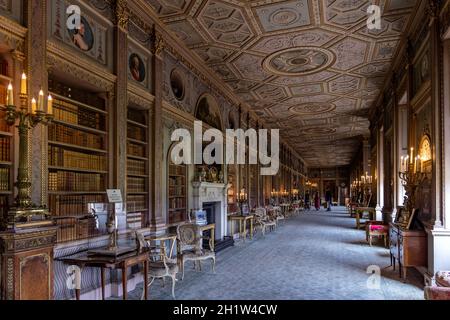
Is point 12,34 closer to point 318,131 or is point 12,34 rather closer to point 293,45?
point 293,45

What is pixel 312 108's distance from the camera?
14.2 m

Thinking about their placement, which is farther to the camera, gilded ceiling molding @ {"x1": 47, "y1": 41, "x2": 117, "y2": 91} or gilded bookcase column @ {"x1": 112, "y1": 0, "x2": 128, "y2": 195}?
gilded bookcase column @ {"x1": 112, "y1": 0, "x2": 128, "y2": 195}

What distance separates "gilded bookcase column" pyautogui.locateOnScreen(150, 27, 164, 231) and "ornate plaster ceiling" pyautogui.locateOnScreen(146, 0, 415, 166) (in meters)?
0.60

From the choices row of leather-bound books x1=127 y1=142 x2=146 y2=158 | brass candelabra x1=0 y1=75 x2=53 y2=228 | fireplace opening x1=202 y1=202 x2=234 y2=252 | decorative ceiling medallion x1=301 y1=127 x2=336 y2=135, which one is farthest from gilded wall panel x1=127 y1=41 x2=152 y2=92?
decorative ceiling medallion x1=301 y1=127 x2=336 y2=135

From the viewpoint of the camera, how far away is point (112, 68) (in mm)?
5523

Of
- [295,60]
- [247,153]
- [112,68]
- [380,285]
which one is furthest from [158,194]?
[247,153]

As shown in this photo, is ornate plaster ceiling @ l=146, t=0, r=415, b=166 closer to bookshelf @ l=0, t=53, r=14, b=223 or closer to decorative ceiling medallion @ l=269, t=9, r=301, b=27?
decorative ceiling medallion @ l=269, t=9, r=301, b=27

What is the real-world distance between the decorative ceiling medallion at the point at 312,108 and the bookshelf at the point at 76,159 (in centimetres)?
981

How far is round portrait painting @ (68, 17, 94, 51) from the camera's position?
4.77 metres

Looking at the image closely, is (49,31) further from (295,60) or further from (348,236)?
(348,236)

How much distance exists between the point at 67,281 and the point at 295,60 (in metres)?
7.11

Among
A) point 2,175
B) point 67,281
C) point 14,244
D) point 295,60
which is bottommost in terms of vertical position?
point 67,281

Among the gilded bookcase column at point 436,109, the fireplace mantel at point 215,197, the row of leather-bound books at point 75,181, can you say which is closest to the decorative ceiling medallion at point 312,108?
the fireplace mantel at point 215,197

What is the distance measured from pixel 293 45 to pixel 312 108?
6.56m
